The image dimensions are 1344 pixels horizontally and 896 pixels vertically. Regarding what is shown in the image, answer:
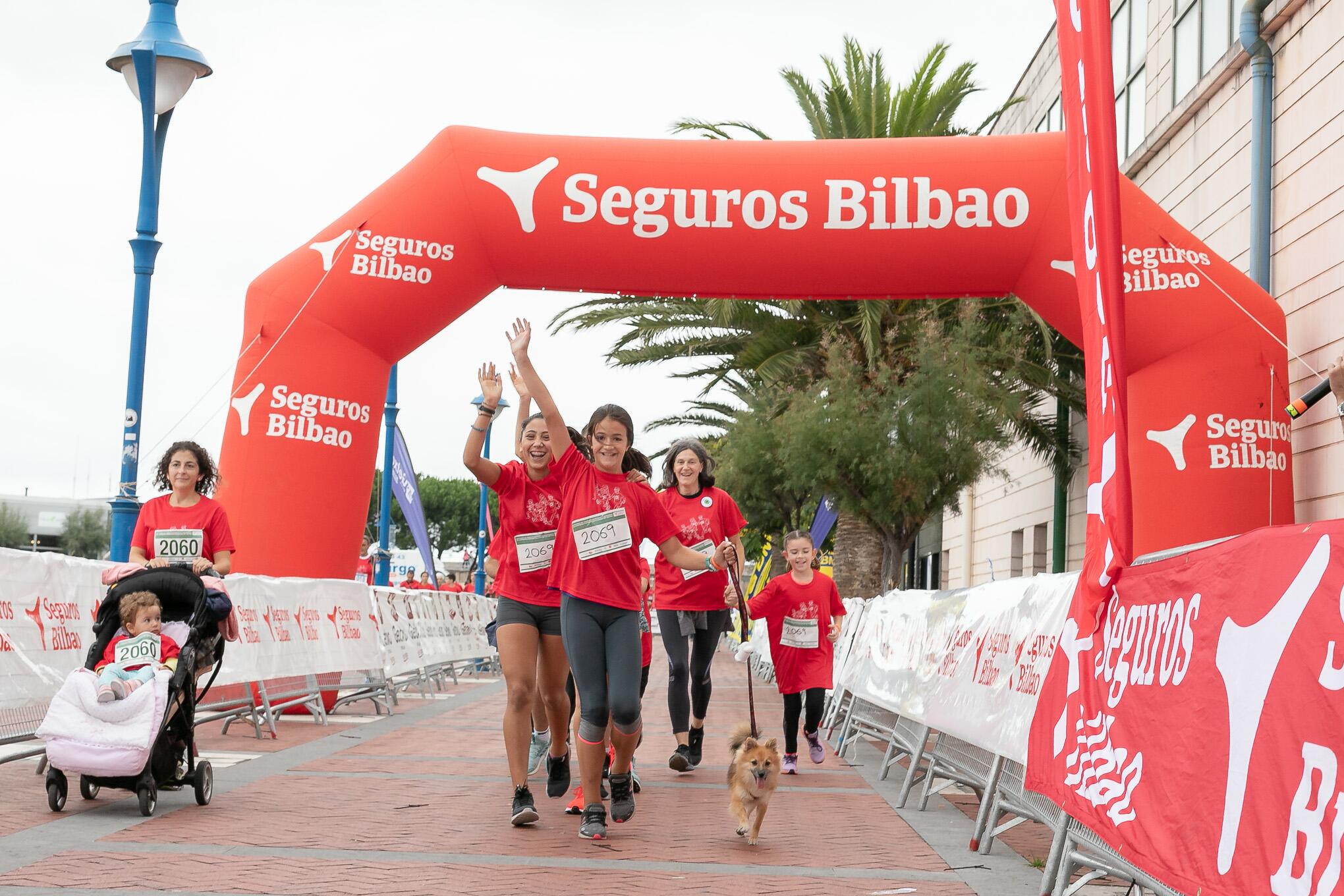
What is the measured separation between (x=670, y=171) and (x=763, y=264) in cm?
113

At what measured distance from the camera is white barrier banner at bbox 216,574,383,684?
35.6 ft

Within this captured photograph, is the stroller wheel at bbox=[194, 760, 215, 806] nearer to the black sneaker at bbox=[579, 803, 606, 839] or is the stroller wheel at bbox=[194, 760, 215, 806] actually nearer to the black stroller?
the black stroller

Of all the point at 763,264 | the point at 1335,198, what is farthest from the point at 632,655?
the point at 1335,198

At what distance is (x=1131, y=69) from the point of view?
21.9 m

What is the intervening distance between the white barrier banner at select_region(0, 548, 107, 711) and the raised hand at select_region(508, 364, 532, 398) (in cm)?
272

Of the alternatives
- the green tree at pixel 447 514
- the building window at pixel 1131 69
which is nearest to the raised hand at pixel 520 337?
the building window at pixel 1131 69

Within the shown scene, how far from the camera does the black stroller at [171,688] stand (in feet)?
22.4

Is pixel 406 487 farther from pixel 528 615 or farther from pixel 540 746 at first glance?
pixel 528 615

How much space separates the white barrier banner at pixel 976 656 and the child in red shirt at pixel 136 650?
3.90 m

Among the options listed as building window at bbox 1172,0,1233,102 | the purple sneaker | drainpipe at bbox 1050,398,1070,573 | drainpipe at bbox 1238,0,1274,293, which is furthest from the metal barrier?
drainpipe at bbox 1050,398,1070,573

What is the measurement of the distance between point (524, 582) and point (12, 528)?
4111 inches

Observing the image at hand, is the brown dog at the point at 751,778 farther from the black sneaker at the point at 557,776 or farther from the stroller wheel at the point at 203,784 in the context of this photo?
the stroller wheel at the point at 203,784

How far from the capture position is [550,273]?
42.2ft

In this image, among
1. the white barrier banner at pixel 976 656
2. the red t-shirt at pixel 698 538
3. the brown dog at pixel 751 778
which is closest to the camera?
the white barrier banner at pixel 976 656
